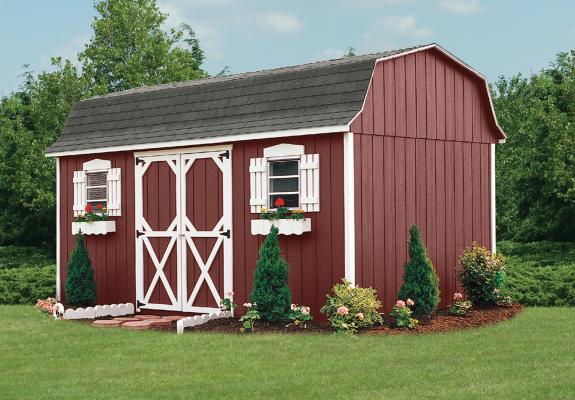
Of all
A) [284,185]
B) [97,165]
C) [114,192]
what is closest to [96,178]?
[97,165]

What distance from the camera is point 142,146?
51.5ft

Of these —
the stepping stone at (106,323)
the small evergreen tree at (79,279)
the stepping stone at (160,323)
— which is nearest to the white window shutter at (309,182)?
the stepping stone at (160,323)

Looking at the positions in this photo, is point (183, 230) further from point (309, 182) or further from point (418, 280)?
point (418, 280)

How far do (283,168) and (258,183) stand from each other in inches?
19.2

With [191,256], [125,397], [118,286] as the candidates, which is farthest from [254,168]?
[125,397]

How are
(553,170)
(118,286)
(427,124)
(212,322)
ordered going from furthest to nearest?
(553,170), (118,286), (427,124), (212,322)

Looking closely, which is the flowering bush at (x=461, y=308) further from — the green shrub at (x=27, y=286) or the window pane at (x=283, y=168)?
the green shrub at (x=27, y=286)

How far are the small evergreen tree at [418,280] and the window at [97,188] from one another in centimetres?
614

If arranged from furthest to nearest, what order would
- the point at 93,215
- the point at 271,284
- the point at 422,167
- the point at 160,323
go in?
the point at 93,215, the point at 422,167, the point at 160,323, the point at 271,284

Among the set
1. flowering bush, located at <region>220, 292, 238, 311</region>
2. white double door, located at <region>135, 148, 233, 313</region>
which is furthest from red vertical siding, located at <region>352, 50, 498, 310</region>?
white double door, located at <region>135, 148, 233, 313</region>

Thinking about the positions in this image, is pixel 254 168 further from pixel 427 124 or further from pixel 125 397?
pixel 125 397

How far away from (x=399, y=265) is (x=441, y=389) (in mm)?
5105

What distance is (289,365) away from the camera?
10.4 meters

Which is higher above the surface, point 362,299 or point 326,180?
point 326,180
